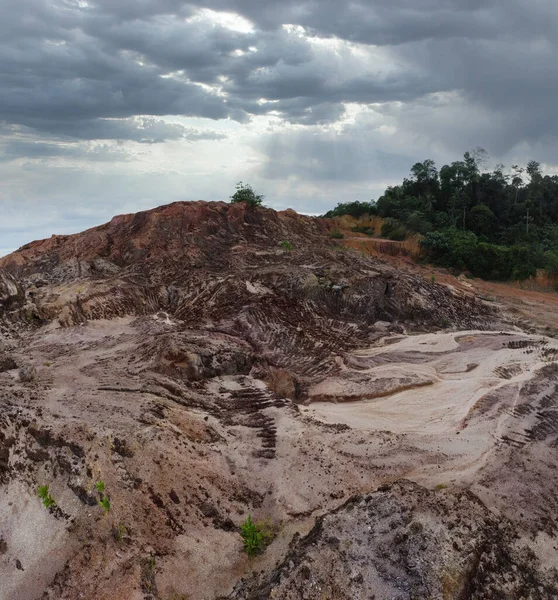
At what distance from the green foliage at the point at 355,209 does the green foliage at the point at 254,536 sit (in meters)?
30.3

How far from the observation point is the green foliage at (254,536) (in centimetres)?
717

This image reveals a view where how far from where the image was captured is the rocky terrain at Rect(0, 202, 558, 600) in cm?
633

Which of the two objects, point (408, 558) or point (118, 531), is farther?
point (118, 531)

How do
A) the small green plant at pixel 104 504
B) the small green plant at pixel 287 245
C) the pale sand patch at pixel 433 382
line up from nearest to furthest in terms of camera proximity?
the small green plant at pixel 104 504, the pale sand patch at pixel 433 382, the small green plant at pixel 287 245

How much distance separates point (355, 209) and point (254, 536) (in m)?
31.1

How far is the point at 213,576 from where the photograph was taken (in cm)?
679

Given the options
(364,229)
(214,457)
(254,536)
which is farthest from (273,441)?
(364,229)

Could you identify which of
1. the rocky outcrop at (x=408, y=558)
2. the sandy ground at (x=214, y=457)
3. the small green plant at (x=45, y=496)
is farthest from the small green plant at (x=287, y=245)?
the small green plant at (x=45, y=496)

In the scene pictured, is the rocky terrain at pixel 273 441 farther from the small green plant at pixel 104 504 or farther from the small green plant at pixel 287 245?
the small green plant at pixel 287 245

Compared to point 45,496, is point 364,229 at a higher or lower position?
higher

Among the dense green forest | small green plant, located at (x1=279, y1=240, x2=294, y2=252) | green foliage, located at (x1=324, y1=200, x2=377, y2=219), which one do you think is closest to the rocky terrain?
small green plant, located at (x1=279, y1=240, x2=294, y2=252)

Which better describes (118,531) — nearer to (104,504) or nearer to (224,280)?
(104,504)

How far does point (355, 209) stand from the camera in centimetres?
3616

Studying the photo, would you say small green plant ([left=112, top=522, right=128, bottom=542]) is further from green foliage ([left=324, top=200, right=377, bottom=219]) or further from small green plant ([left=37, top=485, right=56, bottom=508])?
green foliage ([left=324, top=200, right=377, bottom=219])
